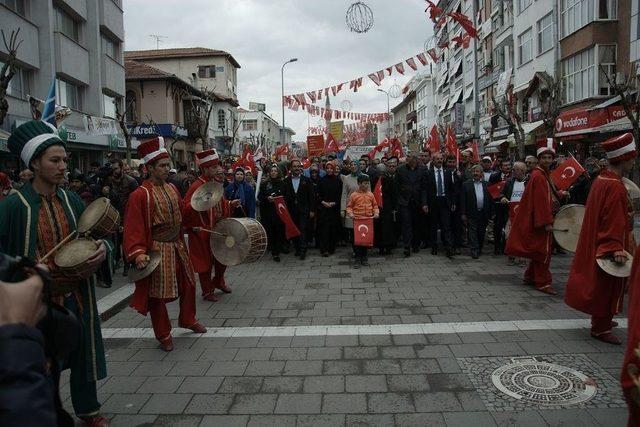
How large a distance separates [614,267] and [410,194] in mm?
6063

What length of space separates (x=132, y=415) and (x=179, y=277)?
174cm

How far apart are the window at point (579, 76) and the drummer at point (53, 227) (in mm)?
22793

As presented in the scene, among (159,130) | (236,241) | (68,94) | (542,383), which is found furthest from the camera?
(159,130)

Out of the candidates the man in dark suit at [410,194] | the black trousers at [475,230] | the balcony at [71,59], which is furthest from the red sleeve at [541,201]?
the balcony at [71,59]

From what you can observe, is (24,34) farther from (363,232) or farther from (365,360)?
(365,360)

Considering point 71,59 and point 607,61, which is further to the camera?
point 71,59

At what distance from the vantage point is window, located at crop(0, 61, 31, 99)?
17.8 m

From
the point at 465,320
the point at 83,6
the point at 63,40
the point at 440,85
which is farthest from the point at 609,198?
the point at 440,85

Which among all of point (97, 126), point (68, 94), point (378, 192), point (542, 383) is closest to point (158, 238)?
point (542, 383)

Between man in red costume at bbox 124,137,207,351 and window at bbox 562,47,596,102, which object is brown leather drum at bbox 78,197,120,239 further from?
window at bbox 562,47,596,102

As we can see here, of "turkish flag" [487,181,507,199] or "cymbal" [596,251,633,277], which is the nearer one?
"cymbal" [596,251,633,277]

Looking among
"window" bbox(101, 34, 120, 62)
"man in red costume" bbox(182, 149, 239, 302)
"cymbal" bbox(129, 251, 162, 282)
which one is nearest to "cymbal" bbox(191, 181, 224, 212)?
"man in red costume" bbox(182, 149, 239, 302)

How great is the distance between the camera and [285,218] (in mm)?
10805

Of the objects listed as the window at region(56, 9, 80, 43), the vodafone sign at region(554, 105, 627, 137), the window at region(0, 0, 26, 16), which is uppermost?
the window at region(56, 9, 80, 43)
